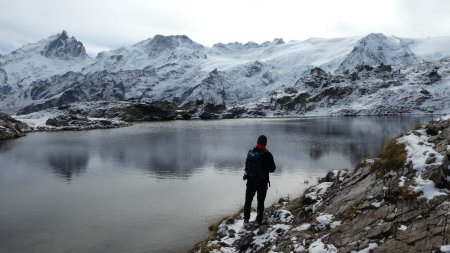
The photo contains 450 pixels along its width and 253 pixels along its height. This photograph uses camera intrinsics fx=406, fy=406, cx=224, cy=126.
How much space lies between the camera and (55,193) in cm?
3347

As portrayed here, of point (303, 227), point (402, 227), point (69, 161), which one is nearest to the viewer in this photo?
point (402, 227)

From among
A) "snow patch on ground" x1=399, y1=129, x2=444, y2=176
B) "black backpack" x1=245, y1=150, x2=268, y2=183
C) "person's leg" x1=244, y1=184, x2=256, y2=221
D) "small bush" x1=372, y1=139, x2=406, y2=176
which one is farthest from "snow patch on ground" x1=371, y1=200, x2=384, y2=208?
"person's leg" x1=244, y1=184, x2=256, y2=221

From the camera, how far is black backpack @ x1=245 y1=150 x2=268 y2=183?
18.0 metres

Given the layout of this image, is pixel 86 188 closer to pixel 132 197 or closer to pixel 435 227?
pixel 132 197

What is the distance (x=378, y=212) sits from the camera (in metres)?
13.0

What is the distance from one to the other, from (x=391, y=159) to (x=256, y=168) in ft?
18.4

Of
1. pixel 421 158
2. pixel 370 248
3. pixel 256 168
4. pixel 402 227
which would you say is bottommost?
pixel 370 248

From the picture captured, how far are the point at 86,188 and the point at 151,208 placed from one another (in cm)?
1034

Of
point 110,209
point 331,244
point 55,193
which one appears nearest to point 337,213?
point 331,244

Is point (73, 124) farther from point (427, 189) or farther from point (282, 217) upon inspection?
point (427, 189)

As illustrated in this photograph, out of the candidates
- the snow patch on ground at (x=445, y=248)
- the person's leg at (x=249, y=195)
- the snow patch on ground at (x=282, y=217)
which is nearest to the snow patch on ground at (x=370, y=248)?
the snow patch on ground at (x=445, y=248)

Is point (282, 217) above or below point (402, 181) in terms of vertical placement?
below

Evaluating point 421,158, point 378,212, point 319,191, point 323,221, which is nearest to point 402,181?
point 421,158

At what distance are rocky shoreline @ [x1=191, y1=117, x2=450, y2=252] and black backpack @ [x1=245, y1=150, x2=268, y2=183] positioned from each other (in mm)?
2104
